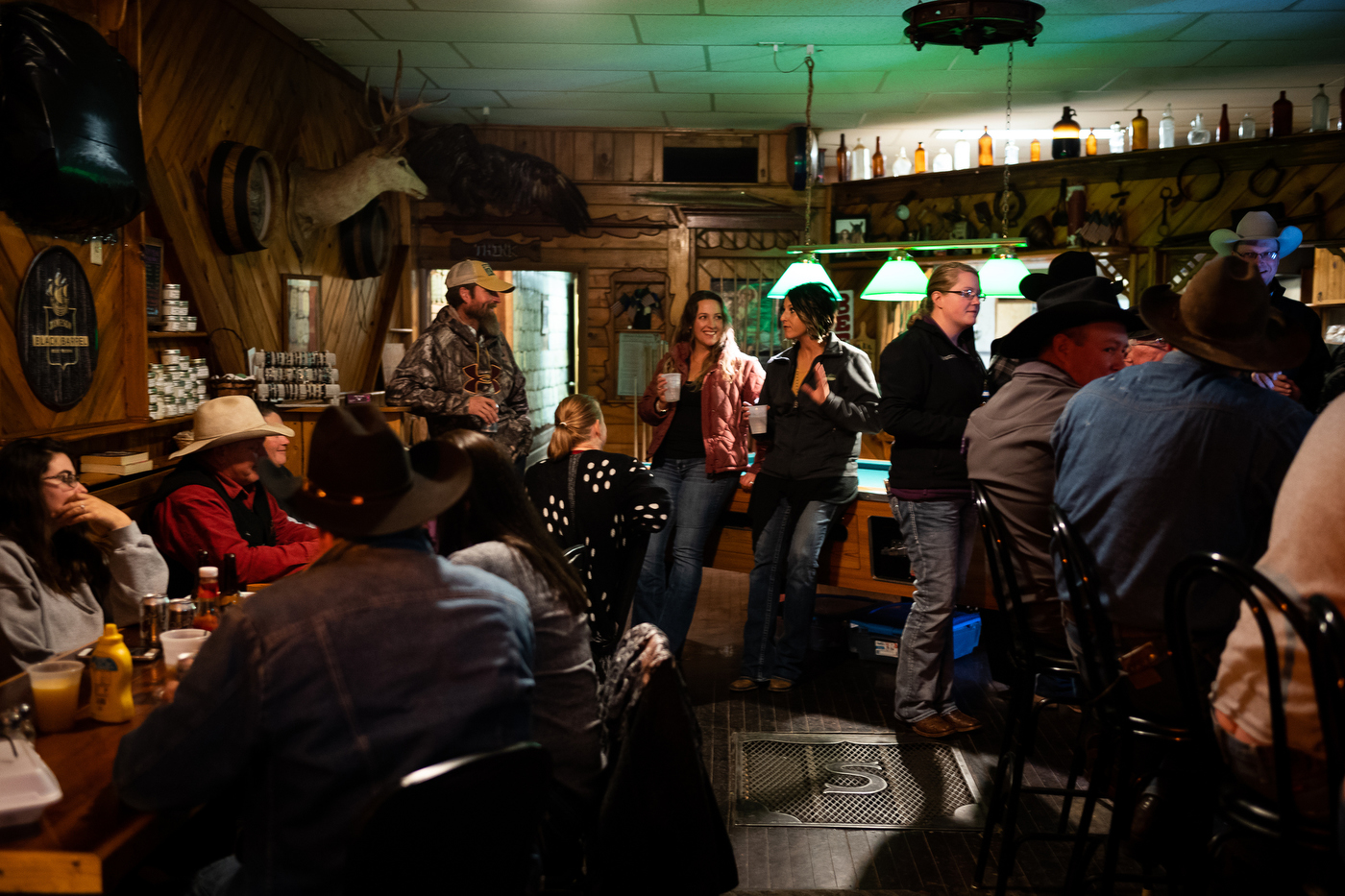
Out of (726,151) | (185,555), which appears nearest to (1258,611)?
(185,555)

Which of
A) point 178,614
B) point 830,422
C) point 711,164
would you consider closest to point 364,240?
point 711,164

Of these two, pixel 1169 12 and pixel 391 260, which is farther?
pixel 391 260

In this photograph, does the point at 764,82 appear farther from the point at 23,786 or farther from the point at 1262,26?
the point at 23,786

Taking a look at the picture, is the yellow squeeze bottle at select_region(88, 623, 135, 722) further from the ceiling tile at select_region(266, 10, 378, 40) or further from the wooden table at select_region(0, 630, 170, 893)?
the ceiling tile at select_region(266, 10, 378, 40)

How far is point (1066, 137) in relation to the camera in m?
7.64

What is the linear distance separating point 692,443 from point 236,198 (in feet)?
9.00

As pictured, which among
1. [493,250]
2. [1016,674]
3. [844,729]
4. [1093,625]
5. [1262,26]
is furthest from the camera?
[493,250]

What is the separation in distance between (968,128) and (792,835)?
7.10 meters

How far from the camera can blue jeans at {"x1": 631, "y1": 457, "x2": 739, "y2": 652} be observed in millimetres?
4348

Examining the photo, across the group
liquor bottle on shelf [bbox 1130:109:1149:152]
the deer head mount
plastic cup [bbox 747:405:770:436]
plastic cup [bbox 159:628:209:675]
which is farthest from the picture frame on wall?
liquor bottle on shelf [bbox 1130:109:1149:152]

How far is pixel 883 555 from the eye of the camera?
14.2ft

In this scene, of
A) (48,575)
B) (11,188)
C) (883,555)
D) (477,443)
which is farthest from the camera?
(883,555)

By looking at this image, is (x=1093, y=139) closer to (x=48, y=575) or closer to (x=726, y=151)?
(x=726, y=151)

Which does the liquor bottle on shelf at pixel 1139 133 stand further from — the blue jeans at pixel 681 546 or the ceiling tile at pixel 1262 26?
the blue jeans at pixel 681 546
